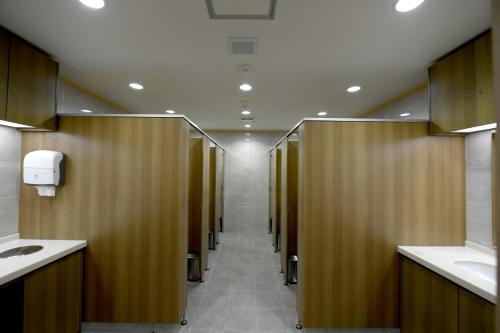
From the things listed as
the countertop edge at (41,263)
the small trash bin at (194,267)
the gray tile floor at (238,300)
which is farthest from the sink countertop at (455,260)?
the countertop edge at (41,263)

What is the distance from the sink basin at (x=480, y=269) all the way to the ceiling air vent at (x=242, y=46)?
241cm

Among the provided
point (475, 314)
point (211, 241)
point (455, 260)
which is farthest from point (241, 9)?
Answer: point (211, 241)

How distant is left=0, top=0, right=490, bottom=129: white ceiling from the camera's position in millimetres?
1405

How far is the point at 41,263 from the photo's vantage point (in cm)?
158

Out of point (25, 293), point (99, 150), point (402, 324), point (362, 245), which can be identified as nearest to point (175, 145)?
point (99, 150)

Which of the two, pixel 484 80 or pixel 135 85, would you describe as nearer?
pixel 484 80

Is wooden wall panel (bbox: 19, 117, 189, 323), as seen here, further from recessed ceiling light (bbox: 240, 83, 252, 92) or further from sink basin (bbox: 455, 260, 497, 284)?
sink basin (bbox: 455, 260, 497, 284)

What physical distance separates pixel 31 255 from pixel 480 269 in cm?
351

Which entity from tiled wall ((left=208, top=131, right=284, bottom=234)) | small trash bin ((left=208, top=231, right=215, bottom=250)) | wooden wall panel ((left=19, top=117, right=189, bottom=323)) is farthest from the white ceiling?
tiled wall ((left=208, top=131, right=284, bottom=234))

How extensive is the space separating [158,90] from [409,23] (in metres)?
2.63

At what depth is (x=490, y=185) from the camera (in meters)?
1.88

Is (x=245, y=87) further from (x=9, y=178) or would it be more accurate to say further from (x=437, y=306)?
(x=437, y=306)

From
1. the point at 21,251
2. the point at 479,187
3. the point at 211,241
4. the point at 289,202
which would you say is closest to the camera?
the point at 21,251

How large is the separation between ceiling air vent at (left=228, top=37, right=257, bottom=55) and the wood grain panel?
7.33ft
